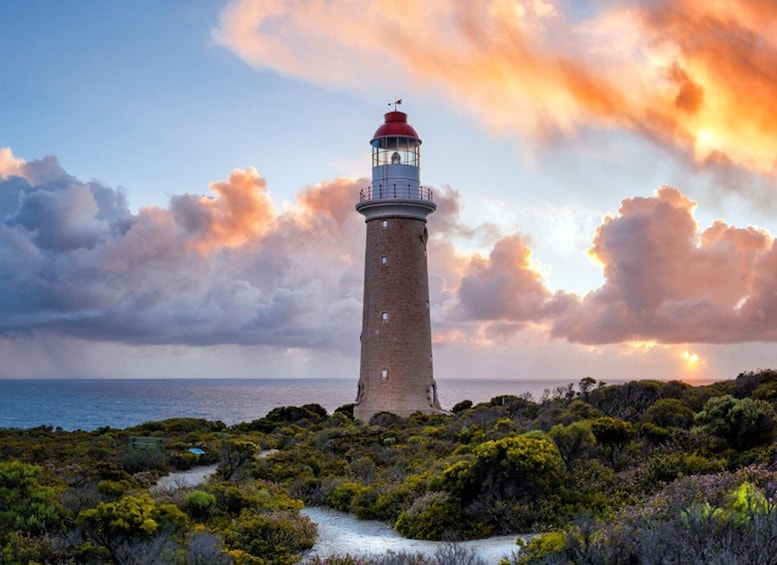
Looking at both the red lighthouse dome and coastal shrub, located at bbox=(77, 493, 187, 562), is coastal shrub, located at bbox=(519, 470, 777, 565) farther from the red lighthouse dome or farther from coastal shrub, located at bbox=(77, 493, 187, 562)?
the red lighthouse dome

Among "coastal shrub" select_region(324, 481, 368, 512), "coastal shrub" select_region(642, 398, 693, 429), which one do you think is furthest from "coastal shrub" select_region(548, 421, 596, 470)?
"coastal shrub" select_region(324, 481, 368, 512)

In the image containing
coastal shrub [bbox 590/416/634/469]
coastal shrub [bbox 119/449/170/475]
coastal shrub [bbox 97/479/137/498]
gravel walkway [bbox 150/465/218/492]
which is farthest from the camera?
coastal shrub [bbox 119/449/170/475]

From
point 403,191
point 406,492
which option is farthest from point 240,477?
point 403,191

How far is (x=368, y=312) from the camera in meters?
30.6

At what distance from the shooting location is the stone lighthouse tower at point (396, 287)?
97.9 ft

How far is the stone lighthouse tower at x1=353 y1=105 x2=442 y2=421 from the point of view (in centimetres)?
2984

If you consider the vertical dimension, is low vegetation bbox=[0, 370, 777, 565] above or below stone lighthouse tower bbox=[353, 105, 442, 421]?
below

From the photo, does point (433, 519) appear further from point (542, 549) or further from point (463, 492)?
point (542, 549)

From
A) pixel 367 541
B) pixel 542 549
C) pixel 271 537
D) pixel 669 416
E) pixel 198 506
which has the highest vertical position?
pixel 669 416

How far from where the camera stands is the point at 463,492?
13398mm

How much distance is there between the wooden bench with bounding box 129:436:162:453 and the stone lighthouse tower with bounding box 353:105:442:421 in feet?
31.5

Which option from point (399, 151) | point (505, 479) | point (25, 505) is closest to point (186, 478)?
point (25, 505)

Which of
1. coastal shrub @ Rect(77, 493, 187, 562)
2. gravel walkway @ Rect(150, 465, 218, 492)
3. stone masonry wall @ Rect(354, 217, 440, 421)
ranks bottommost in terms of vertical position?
gravel walkway @ Rect(150, 465, 218, 492)

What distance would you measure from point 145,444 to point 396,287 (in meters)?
11.8
